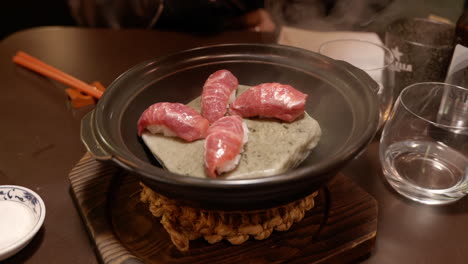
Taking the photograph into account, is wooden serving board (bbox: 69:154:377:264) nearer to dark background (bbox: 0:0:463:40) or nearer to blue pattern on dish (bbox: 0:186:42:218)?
blue pattern on dish (bbox: 0:186:42:218)

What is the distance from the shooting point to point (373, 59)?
1.76 meters

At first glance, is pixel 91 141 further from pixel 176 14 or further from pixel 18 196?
pixel 176 14

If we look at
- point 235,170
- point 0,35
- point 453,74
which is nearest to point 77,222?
point 235,170

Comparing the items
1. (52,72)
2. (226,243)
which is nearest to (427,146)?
(226,243)

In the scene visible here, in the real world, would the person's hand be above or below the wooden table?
above

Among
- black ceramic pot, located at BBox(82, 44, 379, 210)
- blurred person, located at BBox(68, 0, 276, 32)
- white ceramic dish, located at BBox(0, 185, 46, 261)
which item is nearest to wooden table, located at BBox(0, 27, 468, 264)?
white ceramic dish, located at BBox(0, 185, 46, 261)

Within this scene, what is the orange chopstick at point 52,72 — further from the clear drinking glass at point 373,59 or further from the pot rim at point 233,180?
the clear drinking glass at point 373,59

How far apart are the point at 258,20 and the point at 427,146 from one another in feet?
6.11

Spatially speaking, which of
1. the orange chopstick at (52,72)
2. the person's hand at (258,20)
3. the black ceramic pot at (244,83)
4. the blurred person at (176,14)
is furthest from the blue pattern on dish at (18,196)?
the person's hand at (258,20)

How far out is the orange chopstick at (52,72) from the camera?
6.73 feet

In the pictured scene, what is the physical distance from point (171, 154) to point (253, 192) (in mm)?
406

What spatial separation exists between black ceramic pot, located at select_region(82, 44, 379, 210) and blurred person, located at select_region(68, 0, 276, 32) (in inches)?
51.7

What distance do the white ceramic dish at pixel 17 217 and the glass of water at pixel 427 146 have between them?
1277 millimetres

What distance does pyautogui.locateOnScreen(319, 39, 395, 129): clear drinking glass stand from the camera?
1.61m
